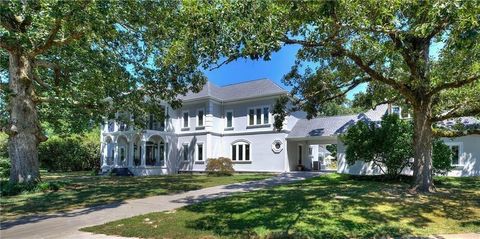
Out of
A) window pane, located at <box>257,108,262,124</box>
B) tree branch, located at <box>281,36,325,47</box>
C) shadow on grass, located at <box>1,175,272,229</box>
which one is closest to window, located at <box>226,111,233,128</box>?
window pane, located at <box>257,108,262,124</box>

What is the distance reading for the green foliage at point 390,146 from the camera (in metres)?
17.8

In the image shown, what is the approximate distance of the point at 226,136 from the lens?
1297 inches

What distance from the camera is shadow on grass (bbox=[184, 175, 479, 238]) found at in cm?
757

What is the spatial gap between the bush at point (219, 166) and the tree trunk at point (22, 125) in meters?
15.0

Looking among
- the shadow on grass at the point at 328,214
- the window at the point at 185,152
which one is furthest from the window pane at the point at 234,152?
the shadow on grass at the point at 328,214

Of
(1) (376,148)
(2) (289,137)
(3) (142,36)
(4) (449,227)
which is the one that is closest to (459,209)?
(4) (449,227)

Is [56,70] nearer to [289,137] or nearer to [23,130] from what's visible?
[23,130]

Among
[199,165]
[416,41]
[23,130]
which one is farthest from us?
[199,165]

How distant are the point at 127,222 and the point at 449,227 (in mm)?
7359

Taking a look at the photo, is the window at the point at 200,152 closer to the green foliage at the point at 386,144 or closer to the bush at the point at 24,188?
the green foliage at the point at 386,144

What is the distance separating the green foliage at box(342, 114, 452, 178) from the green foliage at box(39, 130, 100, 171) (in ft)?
85.0

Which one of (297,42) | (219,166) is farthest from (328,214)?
(219,166)

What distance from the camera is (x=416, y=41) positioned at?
12.3 metres

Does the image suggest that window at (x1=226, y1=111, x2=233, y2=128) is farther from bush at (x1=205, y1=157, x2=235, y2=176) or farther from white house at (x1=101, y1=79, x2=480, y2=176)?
bush at (x1=205, y1=157, x2=235, y2=176)
